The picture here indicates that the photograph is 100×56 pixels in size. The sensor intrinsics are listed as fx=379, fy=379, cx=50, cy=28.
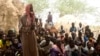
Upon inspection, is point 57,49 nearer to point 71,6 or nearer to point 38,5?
point 38,5

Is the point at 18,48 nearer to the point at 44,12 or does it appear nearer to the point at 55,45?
the point at 55,45

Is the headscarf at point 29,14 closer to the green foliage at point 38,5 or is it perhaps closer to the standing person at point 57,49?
the standing person at point 57,49

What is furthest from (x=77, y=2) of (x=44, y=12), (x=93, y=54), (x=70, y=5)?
(x=93, y=54)

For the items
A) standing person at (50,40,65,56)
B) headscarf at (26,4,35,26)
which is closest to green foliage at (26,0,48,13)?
standing person at (50,40,65,56)

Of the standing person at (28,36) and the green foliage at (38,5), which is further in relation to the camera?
the green foliage at (38,5)

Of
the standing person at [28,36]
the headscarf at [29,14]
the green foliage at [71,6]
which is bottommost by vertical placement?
the green foliage at [71,6]

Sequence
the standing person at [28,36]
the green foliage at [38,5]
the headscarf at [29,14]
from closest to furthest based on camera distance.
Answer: the standing person at [28,36], the headscarf at [29,14], the green foliage at [38,5]

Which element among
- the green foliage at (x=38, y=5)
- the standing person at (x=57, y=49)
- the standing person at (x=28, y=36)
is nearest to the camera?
the standing person at (x=28, y=36)

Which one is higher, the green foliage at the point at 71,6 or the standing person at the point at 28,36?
the standing person at the point at 28,36

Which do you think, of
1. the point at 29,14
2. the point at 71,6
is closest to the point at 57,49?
the point at 29,14

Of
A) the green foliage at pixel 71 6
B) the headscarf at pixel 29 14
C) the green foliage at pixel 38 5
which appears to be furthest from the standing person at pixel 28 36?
the green foliage at pixel 71 6

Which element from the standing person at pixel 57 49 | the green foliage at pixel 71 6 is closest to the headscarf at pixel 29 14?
the standing person at pixel 57 49

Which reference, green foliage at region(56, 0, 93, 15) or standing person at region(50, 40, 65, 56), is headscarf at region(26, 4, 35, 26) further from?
green foliage at region(56, 0, 93, 15)

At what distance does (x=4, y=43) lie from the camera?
12070mm
